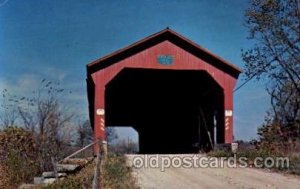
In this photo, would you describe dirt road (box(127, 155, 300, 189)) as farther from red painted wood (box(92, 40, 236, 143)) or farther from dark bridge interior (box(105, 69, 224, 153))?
dark bridge interior (box(105, 69, 224, 153))

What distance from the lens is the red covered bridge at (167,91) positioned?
2170 centimetres

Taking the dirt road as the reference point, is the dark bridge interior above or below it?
above

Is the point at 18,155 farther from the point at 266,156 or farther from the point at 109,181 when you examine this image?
the point at 266,156

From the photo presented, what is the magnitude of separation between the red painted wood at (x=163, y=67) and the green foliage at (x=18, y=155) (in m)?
4.13

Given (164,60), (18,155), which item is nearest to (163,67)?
(164,60)

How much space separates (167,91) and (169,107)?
8.91 ft

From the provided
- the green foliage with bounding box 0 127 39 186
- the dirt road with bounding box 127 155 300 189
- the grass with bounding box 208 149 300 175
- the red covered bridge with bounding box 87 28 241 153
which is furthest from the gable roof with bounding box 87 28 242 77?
the dirt road with bounding box 127 155 300 189

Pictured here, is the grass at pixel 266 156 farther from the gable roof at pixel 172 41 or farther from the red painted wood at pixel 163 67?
the gable roof at pixel 172 41

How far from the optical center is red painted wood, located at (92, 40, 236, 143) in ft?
69.8

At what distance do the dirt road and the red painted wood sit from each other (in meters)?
6.73

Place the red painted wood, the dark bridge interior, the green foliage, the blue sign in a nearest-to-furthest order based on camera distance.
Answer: the green foliage
the red painted wood
the blue sign
the dark bridge interior

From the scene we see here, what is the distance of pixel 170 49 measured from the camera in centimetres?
2231

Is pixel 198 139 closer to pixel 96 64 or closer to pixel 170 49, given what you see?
pixel 170 49

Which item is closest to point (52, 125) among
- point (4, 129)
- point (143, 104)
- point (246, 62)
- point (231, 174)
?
point (4, 129)
